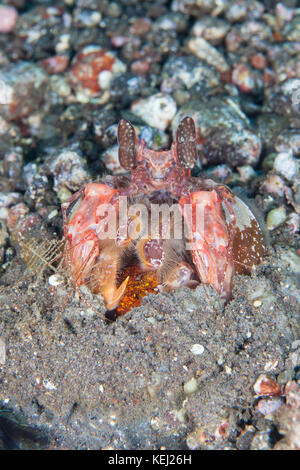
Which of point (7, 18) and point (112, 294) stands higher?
point (7, 18)

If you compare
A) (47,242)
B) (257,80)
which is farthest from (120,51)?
(47,242)

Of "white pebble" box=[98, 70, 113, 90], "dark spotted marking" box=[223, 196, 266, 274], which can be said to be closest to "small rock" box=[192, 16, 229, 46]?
"white pebble" box=[98, 70, 113, 90]

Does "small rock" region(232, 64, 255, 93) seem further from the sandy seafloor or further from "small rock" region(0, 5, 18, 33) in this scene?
"small rock" region(0, 5, 18, 33)

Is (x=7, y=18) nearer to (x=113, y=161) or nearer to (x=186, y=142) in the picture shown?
(x=113, y=161)

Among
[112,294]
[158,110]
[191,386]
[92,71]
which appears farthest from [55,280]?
[92,71]

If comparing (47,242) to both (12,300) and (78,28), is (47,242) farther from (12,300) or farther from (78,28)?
(78,28)

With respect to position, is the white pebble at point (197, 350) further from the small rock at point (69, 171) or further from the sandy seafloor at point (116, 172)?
the small rock at point (69, 171)
